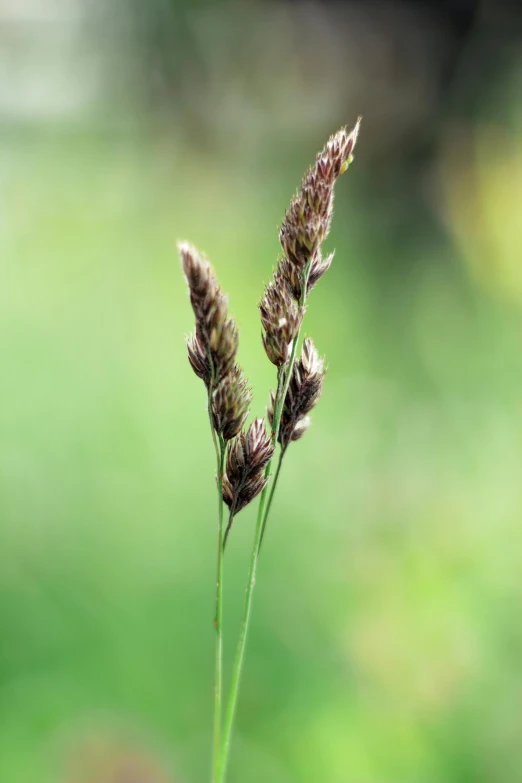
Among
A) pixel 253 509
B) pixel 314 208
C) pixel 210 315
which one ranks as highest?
pixel 314 208

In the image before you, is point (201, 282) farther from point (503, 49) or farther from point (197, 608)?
point (503, 49)

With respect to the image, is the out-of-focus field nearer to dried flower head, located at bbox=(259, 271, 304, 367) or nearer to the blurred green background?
the blurred green background

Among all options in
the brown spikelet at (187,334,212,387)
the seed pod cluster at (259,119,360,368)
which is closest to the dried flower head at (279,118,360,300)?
the seed pod cluster at (259,119,360,368)

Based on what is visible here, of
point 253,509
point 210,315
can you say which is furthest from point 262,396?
point 210,315

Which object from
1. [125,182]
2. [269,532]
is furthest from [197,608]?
[125,182]

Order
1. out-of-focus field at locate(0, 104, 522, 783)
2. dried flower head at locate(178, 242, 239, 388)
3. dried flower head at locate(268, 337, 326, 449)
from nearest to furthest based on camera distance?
dried flower head at locate(178, 242, 239, 388), dried flower head at locate(268, 337, 326, 449), out-of-focus field at locate(0, 104, 522, 783)

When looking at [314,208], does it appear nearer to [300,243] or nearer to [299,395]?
[300,243]

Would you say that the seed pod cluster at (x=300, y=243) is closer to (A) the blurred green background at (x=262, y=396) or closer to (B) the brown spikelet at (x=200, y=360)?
(B) the brown spikelet at (x=200, y=360)
